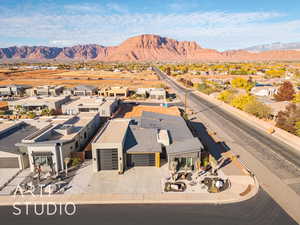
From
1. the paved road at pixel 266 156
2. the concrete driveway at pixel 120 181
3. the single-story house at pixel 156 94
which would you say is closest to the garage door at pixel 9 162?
the concrete driveway at pixel 120 181

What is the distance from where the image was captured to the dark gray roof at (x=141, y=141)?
944 inches

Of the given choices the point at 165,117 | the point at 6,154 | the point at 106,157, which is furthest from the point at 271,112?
the point at 6,154

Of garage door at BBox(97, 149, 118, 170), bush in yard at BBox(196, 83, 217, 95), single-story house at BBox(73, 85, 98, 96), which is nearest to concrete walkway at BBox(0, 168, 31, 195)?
garage door at BBox(97, 149, 118, 170)

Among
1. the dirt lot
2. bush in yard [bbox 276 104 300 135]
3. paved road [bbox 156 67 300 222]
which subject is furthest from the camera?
the dirt lot

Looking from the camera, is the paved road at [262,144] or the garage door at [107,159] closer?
the garage door at [107,159]

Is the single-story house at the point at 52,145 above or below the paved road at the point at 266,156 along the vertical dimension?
above

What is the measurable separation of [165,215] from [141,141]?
10.3 metres

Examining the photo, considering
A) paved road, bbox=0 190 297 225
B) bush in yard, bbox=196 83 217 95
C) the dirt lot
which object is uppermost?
the dirt lot

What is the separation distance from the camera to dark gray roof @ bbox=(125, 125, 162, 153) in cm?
2398

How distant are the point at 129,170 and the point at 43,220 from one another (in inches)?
386

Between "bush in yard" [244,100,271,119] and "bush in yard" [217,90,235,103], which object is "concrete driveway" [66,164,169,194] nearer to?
"bush in yard" [244,100,271,119]

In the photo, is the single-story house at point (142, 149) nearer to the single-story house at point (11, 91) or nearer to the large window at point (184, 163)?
the large window at point (184, 163)

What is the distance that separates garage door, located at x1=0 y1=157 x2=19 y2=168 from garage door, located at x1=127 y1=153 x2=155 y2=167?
1340cm

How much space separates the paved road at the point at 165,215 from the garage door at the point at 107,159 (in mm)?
5807
